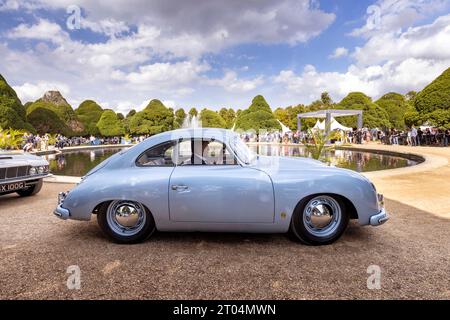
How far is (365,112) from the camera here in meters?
49.0

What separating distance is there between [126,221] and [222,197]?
4.04ft

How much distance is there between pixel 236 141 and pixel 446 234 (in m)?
3.07

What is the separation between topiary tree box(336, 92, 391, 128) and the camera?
48375mm

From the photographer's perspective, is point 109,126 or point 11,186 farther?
point 109,126

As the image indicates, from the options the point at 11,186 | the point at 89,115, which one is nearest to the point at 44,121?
the point at 89,115

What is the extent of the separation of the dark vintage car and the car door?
13.1 feet

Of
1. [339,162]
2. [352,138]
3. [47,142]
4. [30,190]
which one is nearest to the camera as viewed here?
[30,190]

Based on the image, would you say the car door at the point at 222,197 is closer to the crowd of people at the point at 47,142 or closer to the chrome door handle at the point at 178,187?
the chrome door handle at the point at 178,187

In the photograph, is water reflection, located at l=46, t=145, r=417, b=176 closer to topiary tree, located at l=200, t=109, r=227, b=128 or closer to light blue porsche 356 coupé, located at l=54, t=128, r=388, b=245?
light blue porsche 356 coupé, located at l=54, t=128, r=388, b=245

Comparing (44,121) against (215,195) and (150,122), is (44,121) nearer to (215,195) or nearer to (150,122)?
(150,122)

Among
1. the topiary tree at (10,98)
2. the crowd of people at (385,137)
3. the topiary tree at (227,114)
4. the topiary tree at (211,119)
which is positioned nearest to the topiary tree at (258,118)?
the crowd of people at (385,137)

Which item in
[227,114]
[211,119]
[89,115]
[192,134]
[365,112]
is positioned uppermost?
[227,114]

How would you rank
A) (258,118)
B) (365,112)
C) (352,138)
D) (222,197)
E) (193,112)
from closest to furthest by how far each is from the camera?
(222,197)
(352,138)
(365,112)
(258,118)
(193,112)
